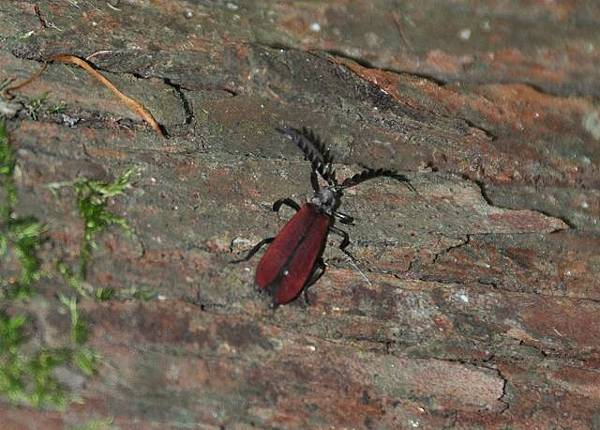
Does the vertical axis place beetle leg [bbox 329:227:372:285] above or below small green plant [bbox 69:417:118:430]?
above

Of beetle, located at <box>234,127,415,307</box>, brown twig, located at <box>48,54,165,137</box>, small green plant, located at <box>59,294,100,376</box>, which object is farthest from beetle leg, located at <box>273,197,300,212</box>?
small green plant, located at <box>59,294,100,376</box>

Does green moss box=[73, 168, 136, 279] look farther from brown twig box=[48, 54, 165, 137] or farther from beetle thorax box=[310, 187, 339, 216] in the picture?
beetle thorax box=[310, 187, 339, 216]

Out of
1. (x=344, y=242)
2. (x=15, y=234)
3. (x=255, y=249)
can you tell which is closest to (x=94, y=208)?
(x=15, y=234)

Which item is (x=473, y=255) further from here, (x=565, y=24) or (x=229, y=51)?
(x=229, y=51)

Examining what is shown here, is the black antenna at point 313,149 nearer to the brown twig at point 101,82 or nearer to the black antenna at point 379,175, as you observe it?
the black antenna at point 379,175

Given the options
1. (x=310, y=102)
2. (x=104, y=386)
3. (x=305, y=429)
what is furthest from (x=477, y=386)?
(x=104, y=386)

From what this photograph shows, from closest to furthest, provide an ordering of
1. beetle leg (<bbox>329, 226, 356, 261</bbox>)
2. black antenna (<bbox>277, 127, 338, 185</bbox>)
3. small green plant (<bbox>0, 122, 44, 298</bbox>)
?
small green plant (<bbox>0, 122, 44, 298</bbox>) < black antenna (<bbox>277, 127, 338, 185</bbox>) < beetle leg (<bbox>329, 226, 356, 261</bbox>)

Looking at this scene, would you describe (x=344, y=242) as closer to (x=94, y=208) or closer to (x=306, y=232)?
(x=306, y=232)

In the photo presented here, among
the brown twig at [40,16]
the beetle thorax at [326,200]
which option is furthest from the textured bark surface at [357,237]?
the beetle thorax at [326,200]
